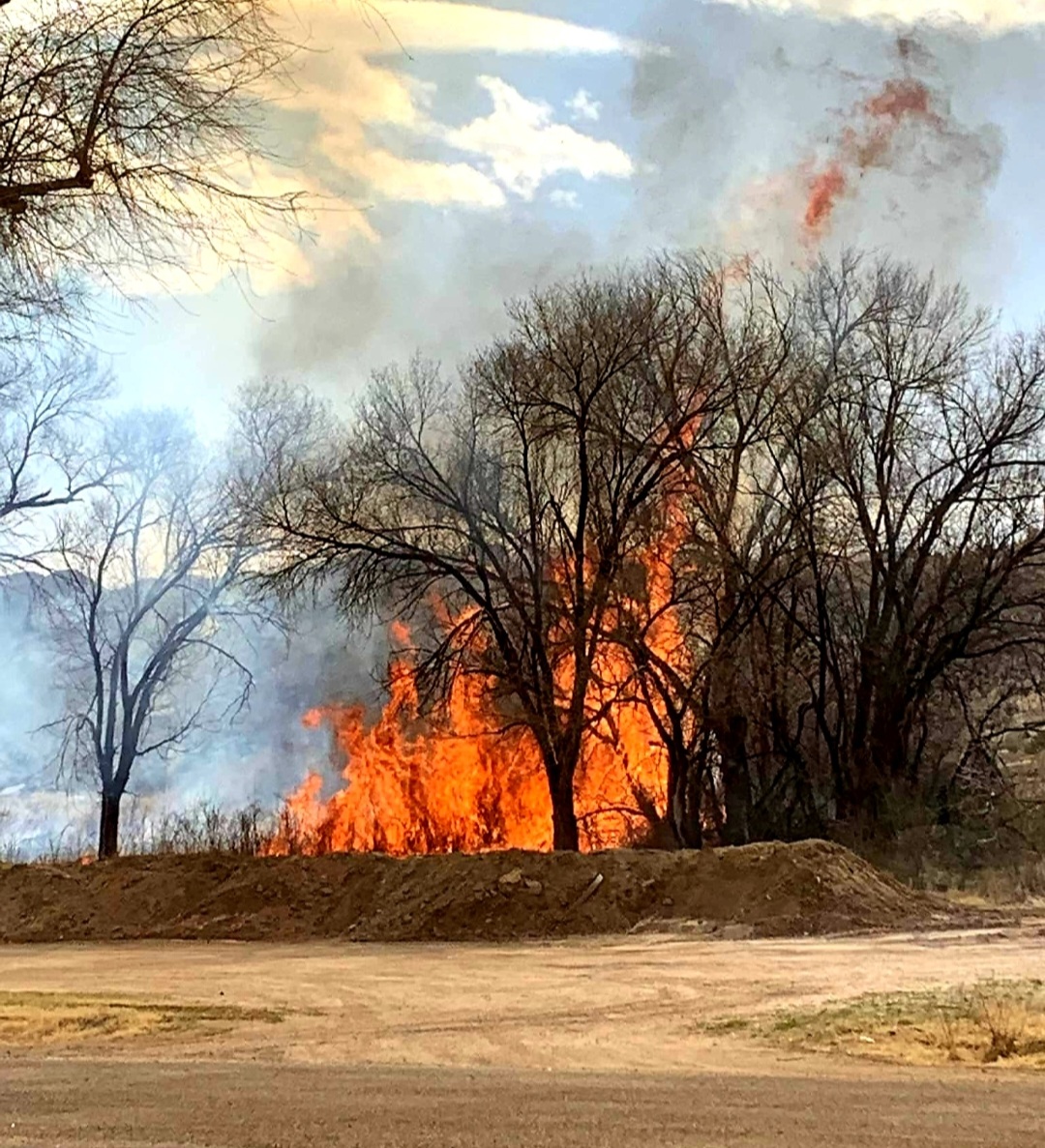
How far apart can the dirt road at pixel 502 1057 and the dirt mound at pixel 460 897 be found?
151cm

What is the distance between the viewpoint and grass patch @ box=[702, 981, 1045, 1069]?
8.71 metres

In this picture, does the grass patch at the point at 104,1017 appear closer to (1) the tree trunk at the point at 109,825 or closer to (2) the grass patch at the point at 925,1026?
(2) the grass patch at the point at 925,1026

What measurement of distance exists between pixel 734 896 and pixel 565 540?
10.1 metres

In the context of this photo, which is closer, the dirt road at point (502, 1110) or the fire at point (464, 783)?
the dirt road at point (502, 1110)

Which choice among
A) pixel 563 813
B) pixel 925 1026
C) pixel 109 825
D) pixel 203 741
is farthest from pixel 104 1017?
pixel 203 741

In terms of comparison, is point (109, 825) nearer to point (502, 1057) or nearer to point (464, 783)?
point (464, 783)

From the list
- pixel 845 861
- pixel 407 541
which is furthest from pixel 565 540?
pixel 845 861

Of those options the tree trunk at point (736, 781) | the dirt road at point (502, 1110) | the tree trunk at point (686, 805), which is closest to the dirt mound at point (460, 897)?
the tree trunk at point (686, 805)

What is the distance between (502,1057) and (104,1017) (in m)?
4.37

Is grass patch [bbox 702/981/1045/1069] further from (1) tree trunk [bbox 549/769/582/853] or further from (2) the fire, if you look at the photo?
(2) the fire

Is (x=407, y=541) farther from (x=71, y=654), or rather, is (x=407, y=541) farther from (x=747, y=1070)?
(x=747, y=1070)

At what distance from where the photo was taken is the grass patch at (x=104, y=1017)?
35.6 feet

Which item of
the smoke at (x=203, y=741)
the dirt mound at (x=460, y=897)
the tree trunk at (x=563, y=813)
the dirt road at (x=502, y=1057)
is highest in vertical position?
the smoke at (x=203, y=741)

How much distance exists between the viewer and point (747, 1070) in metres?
8.17
